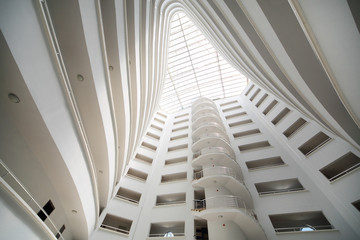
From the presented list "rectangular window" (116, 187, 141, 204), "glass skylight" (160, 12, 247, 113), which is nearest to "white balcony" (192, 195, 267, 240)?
"rectangular window" (116, 187, 141, 204)

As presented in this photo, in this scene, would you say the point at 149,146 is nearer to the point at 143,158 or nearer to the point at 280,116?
the point at 143,158

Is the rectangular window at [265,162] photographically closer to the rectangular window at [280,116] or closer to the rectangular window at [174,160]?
the rectangular window at [280,116]

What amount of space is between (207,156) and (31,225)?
1135cm

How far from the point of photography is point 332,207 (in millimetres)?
9383

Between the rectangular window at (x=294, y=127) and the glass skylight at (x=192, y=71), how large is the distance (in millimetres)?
16736

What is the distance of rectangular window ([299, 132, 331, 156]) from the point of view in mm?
12248

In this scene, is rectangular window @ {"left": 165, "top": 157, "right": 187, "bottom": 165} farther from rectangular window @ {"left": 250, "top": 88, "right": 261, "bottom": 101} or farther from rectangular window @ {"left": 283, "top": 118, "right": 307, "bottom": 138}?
rectangular window @ {"left": 250, "top": 88, "right": 261, "bottom": 101}

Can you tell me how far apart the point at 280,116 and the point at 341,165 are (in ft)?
22.6

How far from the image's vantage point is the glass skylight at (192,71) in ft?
80.9

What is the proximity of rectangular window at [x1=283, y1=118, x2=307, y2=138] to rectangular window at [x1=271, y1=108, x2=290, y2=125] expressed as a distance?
1.94m

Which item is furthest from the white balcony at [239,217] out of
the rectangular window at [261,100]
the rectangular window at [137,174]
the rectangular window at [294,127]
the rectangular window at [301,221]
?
the rectangular window at [261,100]

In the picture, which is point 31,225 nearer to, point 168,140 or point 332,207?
point 332,207

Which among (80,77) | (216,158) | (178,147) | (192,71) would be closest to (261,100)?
(216,158)

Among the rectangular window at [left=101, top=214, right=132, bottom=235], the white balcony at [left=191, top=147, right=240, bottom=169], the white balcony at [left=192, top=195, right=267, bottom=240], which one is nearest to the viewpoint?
the white balcony at [left=192, top=195, right=267, bottom=240]
